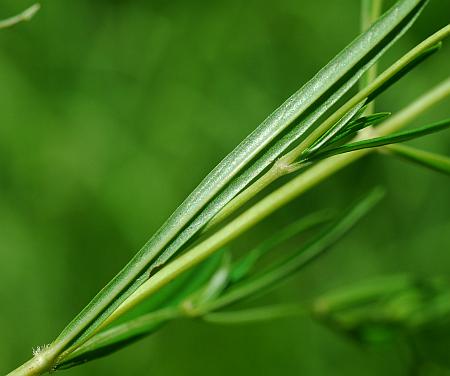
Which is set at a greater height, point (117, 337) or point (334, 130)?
point (334, 130)

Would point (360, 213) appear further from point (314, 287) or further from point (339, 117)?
point (314, 287)

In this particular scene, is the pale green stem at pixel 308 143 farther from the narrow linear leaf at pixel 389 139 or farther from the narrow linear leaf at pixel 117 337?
the narrow linear leaf at pixel 117 337

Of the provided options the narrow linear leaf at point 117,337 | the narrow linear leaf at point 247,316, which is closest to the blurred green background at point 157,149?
the narrow linear leaf at point 247,316

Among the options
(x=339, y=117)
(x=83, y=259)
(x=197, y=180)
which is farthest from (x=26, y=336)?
(x=339, y=117)

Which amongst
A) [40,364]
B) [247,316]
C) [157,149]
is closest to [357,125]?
[40,364]

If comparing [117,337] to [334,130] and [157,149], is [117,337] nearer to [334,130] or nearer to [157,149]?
[334,130]

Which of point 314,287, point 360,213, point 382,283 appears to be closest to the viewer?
point 360,213

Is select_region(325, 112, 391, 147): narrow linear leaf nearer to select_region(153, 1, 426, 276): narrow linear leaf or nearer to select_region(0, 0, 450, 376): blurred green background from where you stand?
select_region(153, 1, 426, 276): narrow linear leaf
